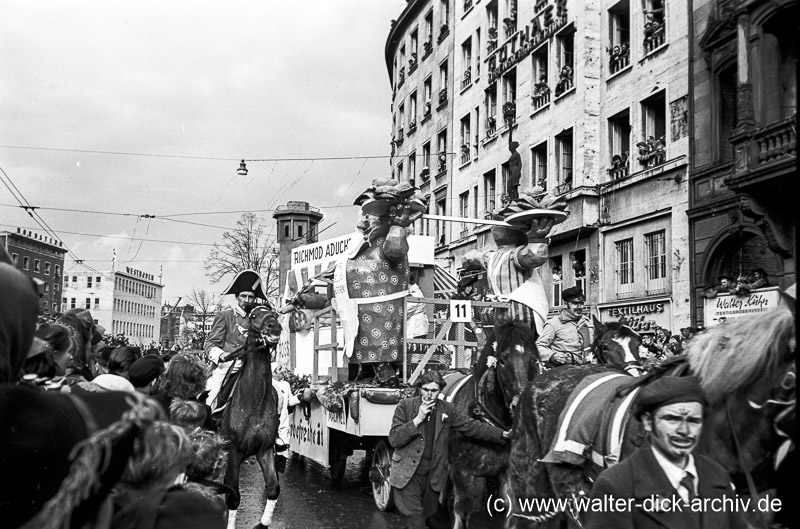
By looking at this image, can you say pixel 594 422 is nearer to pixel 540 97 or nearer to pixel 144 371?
pixel 144 371

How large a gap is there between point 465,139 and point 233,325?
2553cm

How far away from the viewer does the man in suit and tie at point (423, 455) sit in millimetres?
6258

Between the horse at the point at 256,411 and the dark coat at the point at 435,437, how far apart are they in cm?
174

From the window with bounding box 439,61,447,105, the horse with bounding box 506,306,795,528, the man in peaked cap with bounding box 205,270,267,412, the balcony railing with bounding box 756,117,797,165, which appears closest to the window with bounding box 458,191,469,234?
the window with bounding box 439,61,447,105

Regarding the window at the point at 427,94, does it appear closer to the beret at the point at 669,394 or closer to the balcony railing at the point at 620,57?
the balcony railing at the point at 620,57

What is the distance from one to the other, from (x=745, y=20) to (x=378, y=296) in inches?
475

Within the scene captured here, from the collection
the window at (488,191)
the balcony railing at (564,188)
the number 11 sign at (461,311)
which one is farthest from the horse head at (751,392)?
the window at (488,191)

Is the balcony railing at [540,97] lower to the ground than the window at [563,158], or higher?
higher

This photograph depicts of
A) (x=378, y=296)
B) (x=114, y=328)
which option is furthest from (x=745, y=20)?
(x=114, y=328)

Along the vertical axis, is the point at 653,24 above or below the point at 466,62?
below

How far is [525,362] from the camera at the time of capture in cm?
648

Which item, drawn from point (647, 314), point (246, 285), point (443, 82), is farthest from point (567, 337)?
point (443, 82)

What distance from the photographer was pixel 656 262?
67.4 feet

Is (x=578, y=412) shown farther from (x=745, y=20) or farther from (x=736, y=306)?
(x=745, y=20)
